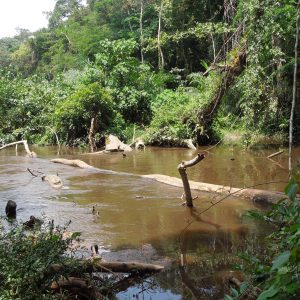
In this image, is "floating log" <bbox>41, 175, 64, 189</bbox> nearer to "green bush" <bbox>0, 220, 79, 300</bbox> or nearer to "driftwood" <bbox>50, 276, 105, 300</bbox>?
"green bush" <bbox>0, 220, 79, 300</bbox>

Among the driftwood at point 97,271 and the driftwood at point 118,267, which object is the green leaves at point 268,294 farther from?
the driftwood at point 118,267

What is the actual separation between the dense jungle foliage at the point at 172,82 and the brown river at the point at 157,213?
2.83m

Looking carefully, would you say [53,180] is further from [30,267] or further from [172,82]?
[172,82]

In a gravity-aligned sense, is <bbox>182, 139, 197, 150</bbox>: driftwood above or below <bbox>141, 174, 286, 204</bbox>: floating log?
above

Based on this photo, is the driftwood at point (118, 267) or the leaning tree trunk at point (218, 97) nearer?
the driftwood at point (118, 267)

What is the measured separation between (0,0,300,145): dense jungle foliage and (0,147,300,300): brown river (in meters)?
2.83

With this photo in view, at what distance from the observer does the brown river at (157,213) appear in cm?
542

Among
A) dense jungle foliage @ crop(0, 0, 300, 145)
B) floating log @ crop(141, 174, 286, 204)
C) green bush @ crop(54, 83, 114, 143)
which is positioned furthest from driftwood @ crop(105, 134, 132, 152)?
floating log @ crop(141, 174, 286, 204)

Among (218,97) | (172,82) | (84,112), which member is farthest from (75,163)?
(172,82)

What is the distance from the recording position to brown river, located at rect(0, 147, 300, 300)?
213 inches

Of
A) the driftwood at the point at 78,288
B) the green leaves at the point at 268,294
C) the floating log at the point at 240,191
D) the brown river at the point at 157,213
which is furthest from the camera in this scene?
the floating log at the point at 240,191

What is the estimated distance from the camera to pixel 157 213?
8.67 meters

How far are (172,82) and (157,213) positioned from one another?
23952 mm

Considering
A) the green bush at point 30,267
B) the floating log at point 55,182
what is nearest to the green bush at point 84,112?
the floating log at point 55,182
